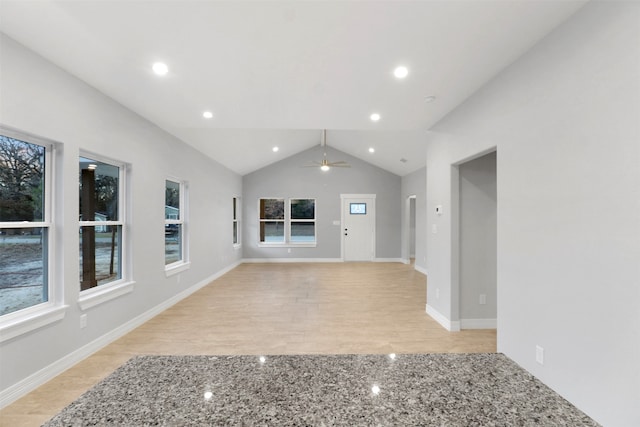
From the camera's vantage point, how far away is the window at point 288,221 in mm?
9555

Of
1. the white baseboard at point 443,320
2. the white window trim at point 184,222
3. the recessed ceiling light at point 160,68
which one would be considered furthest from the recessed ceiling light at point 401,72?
the white window trim at point 184,222

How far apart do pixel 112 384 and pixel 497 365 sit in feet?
3.75

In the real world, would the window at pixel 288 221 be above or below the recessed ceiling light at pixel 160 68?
below

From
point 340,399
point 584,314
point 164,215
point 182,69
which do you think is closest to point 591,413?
point 584,314

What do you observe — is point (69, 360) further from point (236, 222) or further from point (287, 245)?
point (287, 245)

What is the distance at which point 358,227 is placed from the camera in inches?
377

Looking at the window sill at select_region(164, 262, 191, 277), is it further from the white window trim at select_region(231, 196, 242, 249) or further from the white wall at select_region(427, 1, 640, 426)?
the white wall at select_region(427, 1, 640, 426)

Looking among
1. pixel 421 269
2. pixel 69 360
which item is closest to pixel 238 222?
pixel 421 269

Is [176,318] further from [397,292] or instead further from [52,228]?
[397,292]

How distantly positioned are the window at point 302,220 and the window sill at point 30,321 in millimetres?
7046

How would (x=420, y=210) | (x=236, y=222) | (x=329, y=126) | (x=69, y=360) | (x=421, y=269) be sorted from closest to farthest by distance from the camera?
(x=69, y=360)
(x=329, y=126)
(x=421, y=269)
(x=420, y=210)
(x=236, y=222)

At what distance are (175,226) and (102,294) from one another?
2.08 meters

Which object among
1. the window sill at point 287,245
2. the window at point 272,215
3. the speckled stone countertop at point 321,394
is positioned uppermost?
the window at point 272,215

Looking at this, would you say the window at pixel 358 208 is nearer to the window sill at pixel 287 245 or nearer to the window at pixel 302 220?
the window at pixel 302 220
